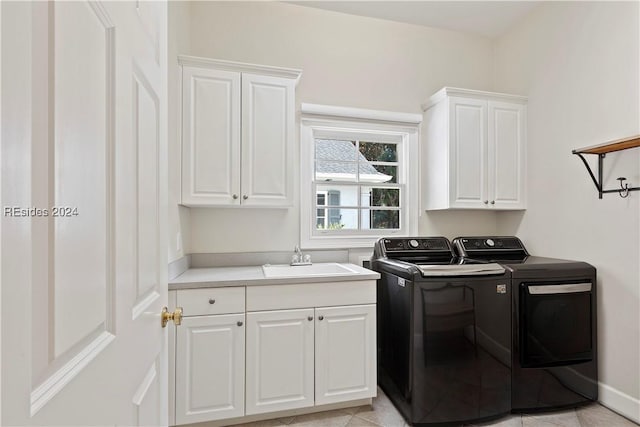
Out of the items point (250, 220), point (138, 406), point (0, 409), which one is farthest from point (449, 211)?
point (0, 409)

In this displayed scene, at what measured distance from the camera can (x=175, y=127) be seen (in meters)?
2.09

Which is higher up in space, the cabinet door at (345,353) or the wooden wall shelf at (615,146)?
the wooden wall shelf at (615,146)

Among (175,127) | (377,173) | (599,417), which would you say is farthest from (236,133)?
(599,417)

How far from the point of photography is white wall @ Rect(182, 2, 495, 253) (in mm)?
2545

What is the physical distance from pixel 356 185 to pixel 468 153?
3.10ft

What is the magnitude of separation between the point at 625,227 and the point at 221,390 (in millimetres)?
2653

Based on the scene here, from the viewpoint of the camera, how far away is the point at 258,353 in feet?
6.38

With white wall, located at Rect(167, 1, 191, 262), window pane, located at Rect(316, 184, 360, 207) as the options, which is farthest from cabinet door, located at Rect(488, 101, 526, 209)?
white wall, located at Rect(167, 1, 191, 262)

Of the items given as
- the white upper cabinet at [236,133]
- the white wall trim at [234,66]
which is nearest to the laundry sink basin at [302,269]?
the white upper cabinet at [236,133]

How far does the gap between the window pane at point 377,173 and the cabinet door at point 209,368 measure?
1630 millimetres

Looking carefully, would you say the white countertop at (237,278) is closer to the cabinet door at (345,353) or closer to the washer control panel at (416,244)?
the cabinet door at (345,353)

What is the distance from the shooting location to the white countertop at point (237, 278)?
188 centimetres

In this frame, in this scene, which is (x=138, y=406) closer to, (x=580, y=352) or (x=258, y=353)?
(x=258, y=353)

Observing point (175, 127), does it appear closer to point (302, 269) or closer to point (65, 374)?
point (302, 269)
